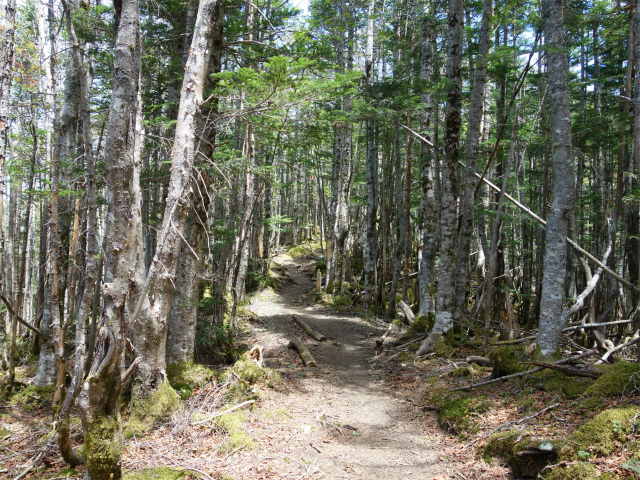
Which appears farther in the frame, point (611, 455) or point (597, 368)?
point (597, 368)

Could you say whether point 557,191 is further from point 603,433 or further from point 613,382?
point 603,433

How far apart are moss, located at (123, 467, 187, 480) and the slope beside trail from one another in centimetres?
62

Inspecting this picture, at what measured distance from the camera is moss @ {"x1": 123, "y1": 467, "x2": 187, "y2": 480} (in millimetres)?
3686

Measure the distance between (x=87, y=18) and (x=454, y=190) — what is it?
8514 millimetres

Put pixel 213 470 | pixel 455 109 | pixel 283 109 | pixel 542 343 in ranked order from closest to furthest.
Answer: pixel 213 470
pixel 542 343
pixel 283 109
pixel 455 109

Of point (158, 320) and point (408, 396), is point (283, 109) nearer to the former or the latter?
point (158, 320)

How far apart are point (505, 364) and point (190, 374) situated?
17.2 feet

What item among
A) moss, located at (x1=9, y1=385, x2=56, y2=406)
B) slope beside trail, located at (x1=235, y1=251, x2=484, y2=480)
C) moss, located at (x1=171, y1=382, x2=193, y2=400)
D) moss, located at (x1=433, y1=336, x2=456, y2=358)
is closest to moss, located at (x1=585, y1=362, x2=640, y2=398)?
slope beside trail, located at (x1=235, y1=251, x2=484, y2=480)

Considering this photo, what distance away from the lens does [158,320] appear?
17.2 ft

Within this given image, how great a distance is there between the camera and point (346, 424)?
230 inches

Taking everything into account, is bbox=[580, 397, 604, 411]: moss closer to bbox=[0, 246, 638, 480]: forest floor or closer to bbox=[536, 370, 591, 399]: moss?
bbox=[0, 246, 638, 480]: forest floor

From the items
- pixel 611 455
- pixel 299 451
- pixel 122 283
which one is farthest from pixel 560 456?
pixel 122 283

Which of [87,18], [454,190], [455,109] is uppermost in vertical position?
[87,18]

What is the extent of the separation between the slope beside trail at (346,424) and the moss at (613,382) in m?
1.94
